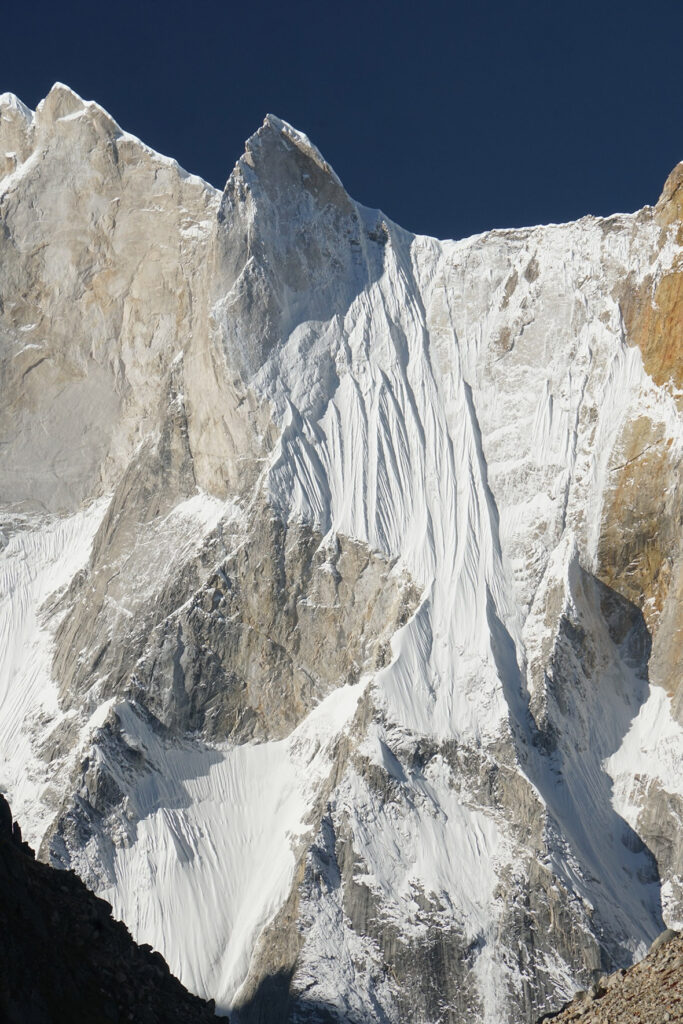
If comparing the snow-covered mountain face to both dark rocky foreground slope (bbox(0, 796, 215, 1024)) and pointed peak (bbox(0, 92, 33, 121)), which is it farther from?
dark rocky foreground slope (bbox(0, 796, 215, 1024))

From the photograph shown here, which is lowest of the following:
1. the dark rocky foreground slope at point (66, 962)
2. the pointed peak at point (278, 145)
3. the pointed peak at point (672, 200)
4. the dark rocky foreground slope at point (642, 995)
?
the dark rocky foreground slope at point (642, 995)

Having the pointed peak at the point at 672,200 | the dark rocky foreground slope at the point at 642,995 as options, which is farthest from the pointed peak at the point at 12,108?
the dark rocky foreground slope at the point at 642,995

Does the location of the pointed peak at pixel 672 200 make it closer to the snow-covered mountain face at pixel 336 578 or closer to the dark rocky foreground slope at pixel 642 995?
the snow-covered mountain face at pixel 336 578

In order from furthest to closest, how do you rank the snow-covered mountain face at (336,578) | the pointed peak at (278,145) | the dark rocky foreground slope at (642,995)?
the pointed peak at (278,145), the snow-covered mountain face at (336,578), the dark rocky foreground slope at (642,995)

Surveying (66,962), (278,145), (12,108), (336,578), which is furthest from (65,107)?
(66,962)

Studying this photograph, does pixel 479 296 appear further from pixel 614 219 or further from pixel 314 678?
pixel 314 678

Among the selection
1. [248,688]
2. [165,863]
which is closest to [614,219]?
[248,688]

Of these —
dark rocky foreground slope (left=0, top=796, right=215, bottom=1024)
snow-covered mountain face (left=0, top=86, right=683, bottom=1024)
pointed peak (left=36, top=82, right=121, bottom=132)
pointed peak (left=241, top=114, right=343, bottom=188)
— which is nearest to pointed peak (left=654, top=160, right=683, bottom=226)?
snow-covered mountain face (left=0, top=86, right=683, bottom=1024)

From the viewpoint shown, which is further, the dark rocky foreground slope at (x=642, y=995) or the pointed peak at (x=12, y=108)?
the pointed peak at (x=12, y=108)
